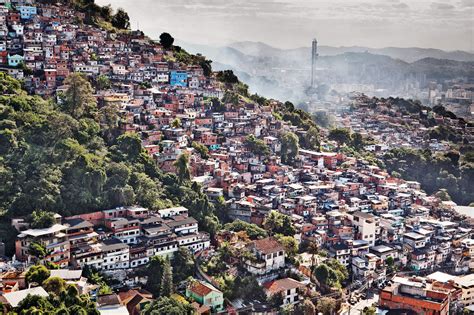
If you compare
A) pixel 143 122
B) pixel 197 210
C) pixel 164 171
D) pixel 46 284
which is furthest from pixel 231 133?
pixel 46 284

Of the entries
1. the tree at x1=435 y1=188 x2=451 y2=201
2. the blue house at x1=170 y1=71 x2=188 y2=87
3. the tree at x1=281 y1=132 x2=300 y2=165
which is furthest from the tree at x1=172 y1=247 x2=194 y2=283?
the tree at x1=435 y1=188 x2=451 y2=201

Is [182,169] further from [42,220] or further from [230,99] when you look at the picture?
[230,99]

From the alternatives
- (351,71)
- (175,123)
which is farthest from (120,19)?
(351,71)

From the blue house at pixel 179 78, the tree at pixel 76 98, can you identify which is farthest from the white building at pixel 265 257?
the blue house at pixel 179 78

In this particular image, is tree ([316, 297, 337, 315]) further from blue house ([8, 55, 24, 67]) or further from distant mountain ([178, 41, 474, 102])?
distant mountain ([178, 41, 474, 102])

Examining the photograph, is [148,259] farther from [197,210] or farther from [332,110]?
[332,110]

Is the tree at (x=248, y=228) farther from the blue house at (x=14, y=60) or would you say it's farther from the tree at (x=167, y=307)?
the blue house at (x=14, y=60)
